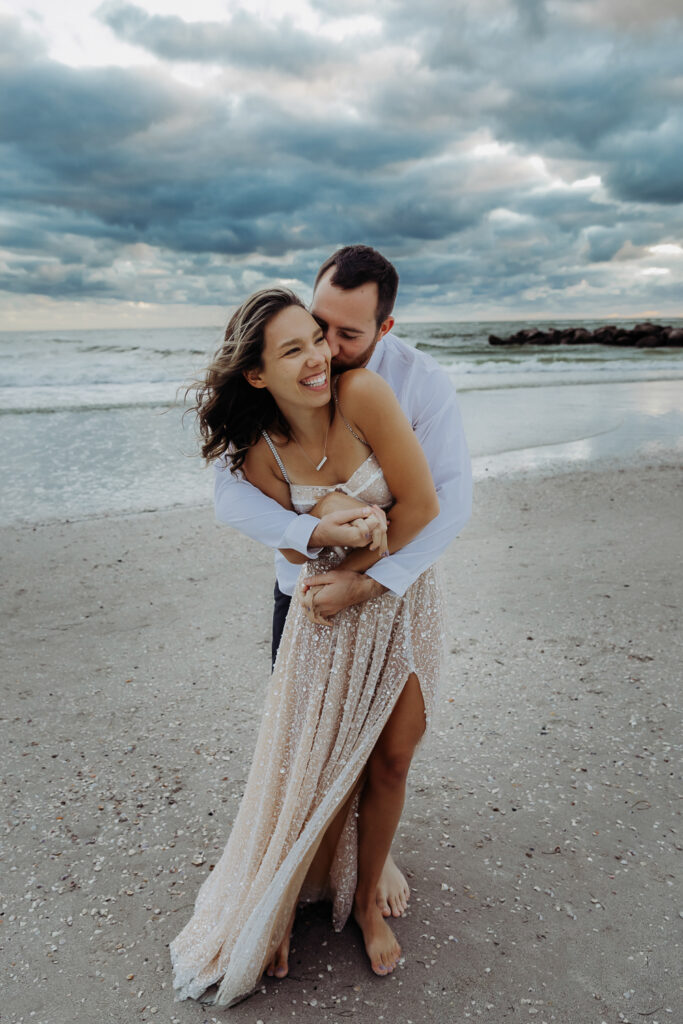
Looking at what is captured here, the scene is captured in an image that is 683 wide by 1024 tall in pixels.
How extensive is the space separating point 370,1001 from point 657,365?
86.0 feet

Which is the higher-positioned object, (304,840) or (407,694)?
(407,694)

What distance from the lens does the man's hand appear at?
207 centimetres

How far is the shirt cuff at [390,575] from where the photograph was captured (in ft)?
6.85

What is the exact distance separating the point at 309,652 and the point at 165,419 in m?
11.5

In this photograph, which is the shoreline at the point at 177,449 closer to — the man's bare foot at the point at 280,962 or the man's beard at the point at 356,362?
the man's beard at the point at 356,362

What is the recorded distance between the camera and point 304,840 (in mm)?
2143

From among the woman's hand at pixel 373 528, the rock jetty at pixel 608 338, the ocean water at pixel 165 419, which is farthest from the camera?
the rock jetty at pixel 608 338

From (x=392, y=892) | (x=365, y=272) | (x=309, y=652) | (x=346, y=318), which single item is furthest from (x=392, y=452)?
(x=392, y=892)

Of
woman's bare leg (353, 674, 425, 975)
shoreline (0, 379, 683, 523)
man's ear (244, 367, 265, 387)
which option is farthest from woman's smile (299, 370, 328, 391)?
shoreline (0, 379, 683, 523)

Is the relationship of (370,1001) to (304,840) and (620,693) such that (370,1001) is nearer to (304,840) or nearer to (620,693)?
(304,840)

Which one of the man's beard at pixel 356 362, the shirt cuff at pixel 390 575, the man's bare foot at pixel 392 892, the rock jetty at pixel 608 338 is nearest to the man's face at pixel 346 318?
the man's beard at pixel 356 362

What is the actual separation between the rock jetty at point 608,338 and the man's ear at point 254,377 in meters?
37.0

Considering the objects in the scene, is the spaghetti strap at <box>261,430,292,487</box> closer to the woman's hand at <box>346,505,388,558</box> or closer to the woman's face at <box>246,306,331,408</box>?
the woman's face at <box>246,306,331,408</box>

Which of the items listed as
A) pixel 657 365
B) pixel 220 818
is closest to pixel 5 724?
pixel 220 818
